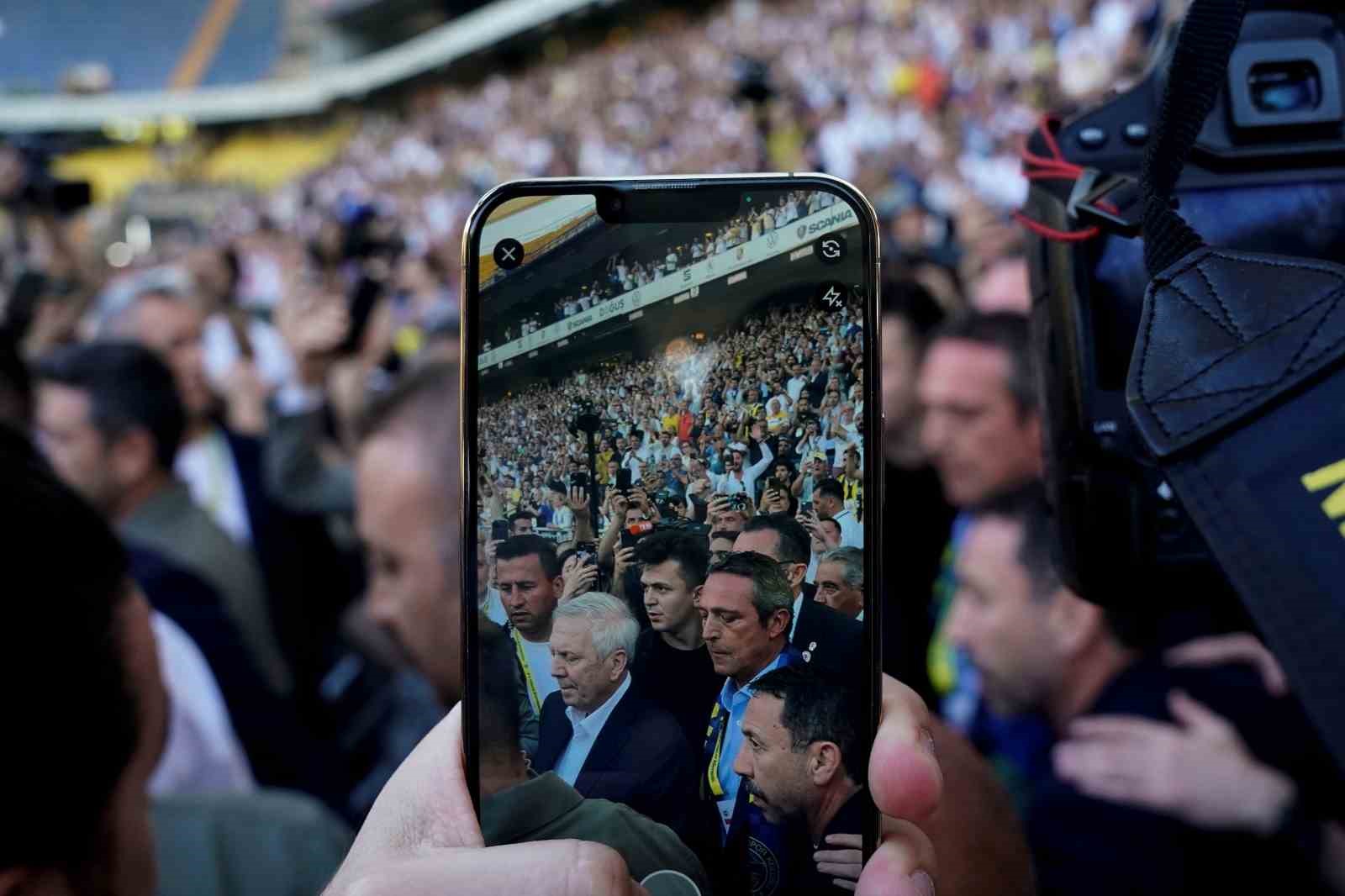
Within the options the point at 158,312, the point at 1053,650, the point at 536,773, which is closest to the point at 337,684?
the point at 158,312

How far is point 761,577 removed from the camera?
599 mm

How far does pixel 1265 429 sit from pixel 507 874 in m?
0.38

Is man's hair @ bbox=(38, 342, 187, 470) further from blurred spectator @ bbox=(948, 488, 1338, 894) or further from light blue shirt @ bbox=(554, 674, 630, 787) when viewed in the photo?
light blue shirt @ bbox=(554, 674, 630, 787)

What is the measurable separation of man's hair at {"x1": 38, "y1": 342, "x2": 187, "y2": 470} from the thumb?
79.8 inches

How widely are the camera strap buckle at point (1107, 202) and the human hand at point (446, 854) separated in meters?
0.41

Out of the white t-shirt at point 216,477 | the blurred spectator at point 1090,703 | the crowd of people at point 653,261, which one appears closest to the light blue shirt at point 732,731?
the crowd of people at point 653,261

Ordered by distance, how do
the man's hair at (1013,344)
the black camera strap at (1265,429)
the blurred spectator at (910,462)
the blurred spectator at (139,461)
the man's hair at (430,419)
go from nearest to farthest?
the black camera strap at (1265,429) < the man's hair at (430,419) < the man's hair at (1013,344) < the blurred spectator at (910,462) < the blurred spectator at (139,461)

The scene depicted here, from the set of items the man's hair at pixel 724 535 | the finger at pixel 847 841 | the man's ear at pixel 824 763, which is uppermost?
the man's hair at pixel 724 535

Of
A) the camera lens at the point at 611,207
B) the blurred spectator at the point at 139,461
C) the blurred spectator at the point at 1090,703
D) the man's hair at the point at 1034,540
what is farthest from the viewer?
the blurred spectator at the point at 139,461

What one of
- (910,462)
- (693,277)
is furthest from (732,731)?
(910,462)

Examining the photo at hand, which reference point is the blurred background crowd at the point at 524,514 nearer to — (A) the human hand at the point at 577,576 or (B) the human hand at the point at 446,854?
(A) the human hand at the point at 577,576

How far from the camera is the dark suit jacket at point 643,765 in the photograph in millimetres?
597

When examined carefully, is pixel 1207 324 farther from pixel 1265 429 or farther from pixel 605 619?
pixel 605 619

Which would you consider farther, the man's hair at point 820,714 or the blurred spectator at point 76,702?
the blurred spectator at point 76,702
